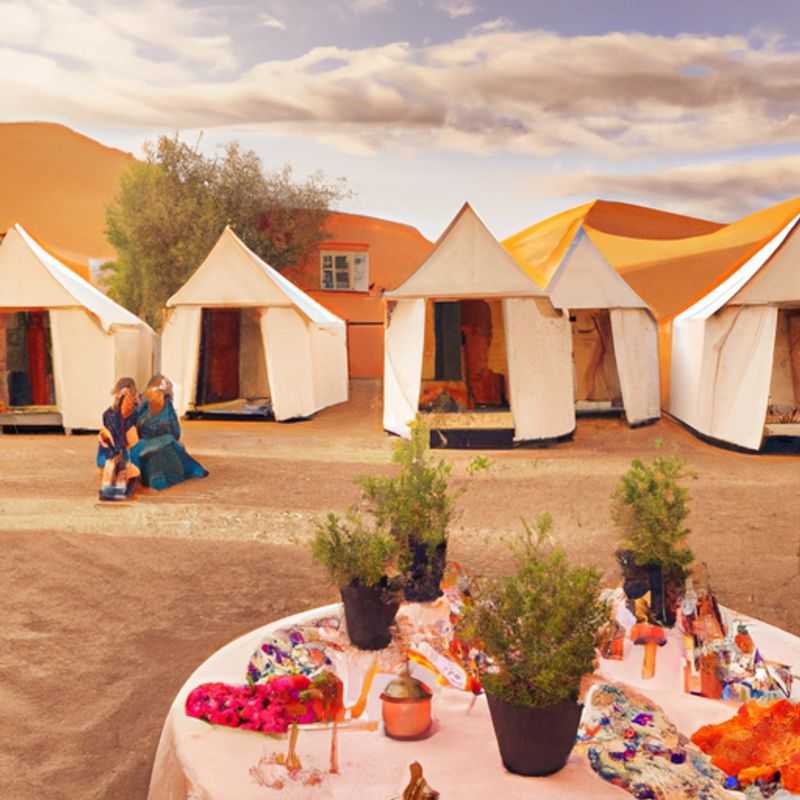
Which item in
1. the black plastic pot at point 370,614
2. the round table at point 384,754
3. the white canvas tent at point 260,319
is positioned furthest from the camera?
the white canvas tent at point 260,319

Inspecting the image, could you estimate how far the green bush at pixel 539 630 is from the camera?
2553mm

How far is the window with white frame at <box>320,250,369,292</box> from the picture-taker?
21953 millimetres

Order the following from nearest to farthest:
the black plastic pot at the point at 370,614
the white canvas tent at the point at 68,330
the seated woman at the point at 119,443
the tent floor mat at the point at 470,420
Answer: the black plastic pot at the point at 370,614 → the seated woman at the point at 119,443 → the tent floor mat at the point at 470,420 → the white canvas tent at the point at 68,330

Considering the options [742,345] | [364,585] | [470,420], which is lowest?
[470,420]

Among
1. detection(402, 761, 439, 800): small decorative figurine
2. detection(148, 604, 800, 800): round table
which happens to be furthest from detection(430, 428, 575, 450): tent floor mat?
detection(402, 761, 439, 800): small decorative figurine

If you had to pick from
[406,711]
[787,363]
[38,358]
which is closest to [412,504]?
[406,711]

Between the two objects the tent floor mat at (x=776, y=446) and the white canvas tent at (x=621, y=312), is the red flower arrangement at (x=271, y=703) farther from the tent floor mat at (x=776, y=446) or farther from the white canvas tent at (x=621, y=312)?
the white canvas tent at (x=621, y=312)

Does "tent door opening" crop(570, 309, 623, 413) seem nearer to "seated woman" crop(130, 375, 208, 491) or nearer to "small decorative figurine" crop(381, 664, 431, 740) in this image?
"seated woman" crop(130, 375, 208, 491)

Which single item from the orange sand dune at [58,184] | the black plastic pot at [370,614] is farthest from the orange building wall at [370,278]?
the orange sand dune at [58,184]

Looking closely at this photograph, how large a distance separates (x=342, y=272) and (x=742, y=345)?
12.6 m

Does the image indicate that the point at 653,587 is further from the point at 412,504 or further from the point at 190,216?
the point at 190,216

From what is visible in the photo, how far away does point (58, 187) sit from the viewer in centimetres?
5041

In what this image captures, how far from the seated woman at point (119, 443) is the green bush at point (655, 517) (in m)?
5.32

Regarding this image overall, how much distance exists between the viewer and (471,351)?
1401cm
